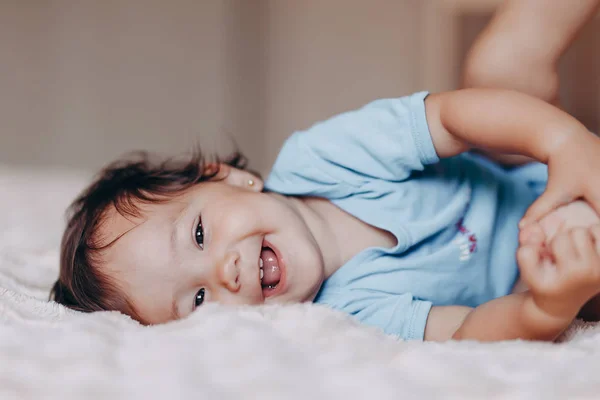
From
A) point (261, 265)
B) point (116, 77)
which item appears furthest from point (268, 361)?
point (116, 77)

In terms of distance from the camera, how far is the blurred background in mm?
2588

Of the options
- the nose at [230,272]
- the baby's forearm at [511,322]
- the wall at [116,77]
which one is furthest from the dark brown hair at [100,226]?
the wall at [116,77]

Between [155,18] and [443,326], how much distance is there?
2293 millimetres

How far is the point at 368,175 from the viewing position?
1.10 m

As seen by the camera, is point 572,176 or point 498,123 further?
point 498,123

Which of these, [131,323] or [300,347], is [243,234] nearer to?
[131,323]

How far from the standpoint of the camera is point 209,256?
2.94 ft

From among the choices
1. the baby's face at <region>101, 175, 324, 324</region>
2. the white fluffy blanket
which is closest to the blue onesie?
the baby's face at <region>101, 175, 324, 324</region>

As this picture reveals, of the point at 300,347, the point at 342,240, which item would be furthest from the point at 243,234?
the point at 300,347

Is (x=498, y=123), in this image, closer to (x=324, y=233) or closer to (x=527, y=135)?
(x=527, y=135)

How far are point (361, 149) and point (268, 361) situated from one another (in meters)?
0.60

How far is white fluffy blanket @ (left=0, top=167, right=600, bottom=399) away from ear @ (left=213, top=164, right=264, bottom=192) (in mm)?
429

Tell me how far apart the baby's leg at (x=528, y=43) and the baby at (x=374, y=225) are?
0.44 feet

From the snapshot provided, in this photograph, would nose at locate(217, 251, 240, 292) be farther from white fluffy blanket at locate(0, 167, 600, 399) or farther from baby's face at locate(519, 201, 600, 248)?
baby's face at locate(519, 201, 600, 248)
